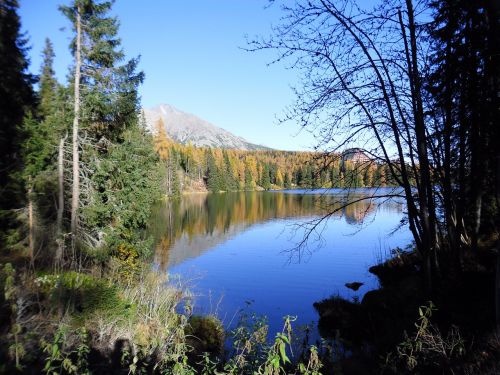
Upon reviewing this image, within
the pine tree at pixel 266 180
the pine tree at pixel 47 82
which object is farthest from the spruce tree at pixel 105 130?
the pine tree at pixel 266 180

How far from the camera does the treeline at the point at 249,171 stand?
630 cm

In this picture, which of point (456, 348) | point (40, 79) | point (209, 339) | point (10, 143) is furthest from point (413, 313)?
point (40, 79)

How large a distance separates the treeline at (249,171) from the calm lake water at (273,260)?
37 cm

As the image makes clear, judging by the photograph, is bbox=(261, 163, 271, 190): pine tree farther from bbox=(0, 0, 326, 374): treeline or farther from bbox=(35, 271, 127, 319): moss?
bbox=(35, 271, 127, 319): moss

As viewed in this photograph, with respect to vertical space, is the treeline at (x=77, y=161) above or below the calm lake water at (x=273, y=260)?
above

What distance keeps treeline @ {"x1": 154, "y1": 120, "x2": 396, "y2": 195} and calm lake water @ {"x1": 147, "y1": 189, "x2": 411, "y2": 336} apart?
1.22 feet

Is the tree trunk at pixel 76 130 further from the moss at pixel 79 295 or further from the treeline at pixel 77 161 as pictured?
the moss at pixel 79 295

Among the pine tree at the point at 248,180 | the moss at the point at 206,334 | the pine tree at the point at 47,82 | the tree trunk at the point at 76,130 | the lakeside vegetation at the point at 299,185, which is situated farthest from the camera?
the pine tree at the point at 248,180

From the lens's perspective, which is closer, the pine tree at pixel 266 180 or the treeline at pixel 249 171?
the treeline at pixel 249 171

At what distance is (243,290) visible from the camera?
619 inches

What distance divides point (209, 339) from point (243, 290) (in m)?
6.11

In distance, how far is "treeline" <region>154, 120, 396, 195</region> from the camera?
6301mm

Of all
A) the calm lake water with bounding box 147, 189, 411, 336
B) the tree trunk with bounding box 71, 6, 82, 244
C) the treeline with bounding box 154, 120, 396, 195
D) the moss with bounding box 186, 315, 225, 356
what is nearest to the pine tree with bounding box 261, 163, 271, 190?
the treeline with bounding box 154, 120, 396, 195

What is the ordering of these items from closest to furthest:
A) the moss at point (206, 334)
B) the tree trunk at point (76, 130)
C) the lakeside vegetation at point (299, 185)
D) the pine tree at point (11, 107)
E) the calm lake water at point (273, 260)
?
the lakeside vegetation at point (299, 185) → the moss at point (206, 334) → the calm lake water at point (273, 260) → the tree trunk at point (76, 130) → the pine tree at point (11, 107)
